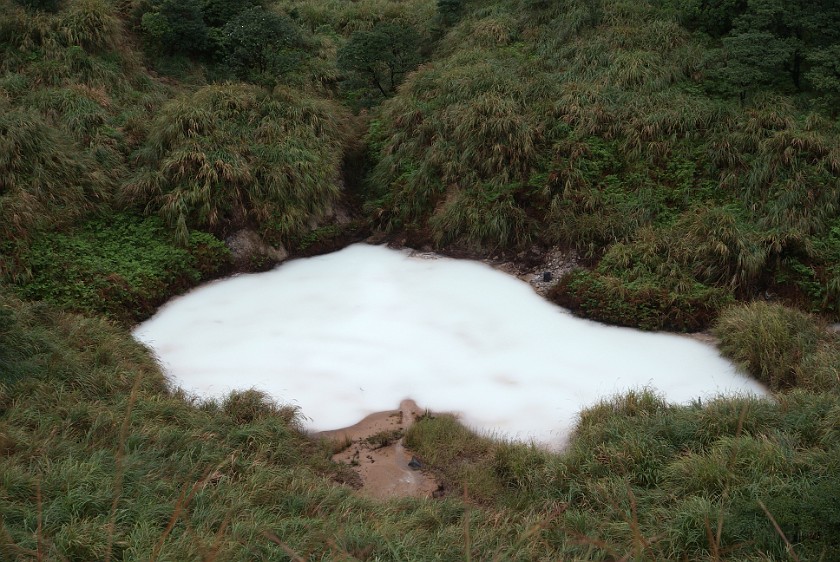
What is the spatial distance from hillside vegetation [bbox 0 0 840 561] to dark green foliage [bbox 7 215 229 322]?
0.12 ft

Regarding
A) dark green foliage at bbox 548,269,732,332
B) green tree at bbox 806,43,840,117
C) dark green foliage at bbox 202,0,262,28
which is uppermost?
dark green foliage at bbox 202,0,262,28

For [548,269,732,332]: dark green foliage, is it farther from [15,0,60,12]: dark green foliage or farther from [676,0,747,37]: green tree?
[15,0,60,12]: dark green foliage

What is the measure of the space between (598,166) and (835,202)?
10.7 feet

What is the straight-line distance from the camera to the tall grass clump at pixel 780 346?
714cm

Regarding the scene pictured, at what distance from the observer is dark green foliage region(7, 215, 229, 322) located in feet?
28.2

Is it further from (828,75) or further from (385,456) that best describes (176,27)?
(828,75)

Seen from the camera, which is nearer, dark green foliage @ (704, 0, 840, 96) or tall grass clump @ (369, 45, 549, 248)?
dark green foliage @ (704, 0, 840, 96)

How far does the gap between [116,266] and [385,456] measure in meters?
4.92

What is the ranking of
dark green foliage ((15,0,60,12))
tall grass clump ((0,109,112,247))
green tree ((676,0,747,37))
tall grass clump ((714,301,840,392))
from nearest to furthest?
tall grass clump ((714,301,840,392)) < tall grass clump ((0,109,112,247)) < green tree ((676,0,747,37)) < dark green foliage ((15,0,60,12))

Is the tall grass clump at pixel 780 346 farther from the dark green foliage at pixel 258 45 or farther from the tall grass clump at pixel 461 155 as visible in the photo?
the dark green foliage at pixel 258 45

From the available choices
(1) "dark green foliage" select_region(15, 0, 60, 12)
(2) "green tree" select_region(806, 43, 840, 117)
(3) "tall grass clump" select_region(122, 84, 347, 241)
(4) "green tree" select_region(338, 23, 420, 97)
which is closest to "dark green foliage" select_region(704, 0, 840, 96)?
(2) "green tree" select_region(806, 43, 840, 117)

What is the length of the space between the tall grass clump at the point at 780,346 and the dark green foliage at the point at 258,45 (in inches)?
359

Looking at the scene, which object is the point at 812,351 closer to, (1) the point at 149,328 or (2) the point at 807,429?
(2) the point at 807,429

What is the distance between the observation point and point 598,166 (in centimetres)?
1078
